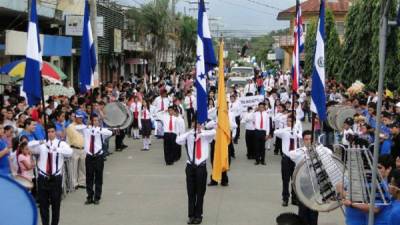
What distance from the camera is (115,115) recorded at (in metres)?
18.6

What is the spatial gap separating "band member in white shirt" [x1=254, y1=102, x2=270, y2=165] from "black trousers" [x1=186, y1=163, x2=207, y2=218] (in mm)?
6751

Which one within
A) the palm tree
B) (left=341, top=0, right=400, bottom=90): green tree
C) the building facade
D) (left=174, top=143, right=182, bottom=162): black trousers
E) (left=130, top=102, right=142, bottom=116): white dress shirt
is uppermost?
the building facade

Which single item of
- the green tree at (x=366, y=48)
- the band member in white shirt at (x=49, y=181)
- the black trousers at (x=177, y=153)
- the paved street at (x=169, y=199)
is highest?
the green tree at (x=366, y=48)

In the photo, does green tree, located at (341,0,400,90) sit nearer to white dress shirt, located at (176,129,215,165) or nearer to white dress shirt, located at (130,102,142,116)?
white dress shirt, located at (130,102,142,116)

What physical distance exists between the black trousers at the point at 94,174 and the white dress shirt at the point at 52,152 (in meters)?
2.00

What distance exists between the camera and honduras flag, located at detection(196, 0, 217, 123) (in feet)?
38.8

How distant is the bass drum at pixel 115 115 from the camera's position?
18.6m

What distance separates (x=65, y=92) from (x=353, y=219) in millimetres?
15325

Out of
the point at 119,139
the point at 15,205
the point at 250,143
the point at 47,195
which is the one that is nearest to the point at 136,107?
the point at 119,139

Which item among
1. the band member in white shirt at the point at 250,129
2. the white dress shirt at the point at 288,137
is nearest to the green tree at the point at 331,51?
the band member in white shirt at the point at 250,129

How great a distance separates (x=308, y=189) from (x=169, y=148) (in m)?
9.40

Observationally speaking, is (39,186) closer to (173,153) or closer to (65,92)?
(173,153)

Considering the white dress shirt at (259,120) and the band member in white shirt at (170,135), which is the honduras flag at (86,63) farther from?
the white dress shirt at (259,120)

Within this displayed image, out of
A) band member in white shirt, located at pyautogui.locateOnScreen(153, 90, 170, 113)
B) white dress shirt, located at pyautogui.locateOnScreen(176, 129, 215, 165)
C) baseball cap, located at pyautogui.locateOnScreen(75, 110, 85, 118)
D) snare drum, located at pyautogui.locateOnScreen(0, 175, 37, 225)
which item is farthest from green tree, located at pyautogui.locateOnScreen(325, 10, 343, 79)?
snare drum, located at pyautogui.locateOnScreen(0, 175, 37, 225)
